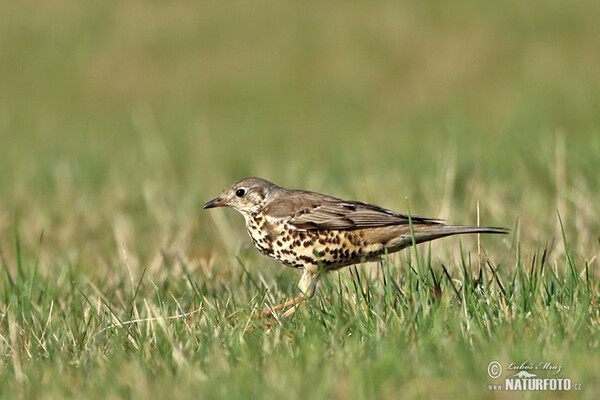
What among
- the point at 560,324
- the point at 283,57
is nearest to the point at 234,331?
the point at 560,324

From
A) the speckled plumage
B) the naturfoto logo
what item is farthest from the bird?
the naturfoto logo

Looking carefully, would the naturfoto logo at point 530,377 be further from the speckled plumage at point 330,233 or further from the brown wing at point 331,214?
the brown wing at point 331,214

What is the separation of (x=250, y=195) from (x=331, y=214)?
2.03 feet

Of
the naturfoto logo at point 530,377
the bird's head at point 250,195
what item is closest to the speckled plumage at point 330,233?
the bird's head at point 250,195

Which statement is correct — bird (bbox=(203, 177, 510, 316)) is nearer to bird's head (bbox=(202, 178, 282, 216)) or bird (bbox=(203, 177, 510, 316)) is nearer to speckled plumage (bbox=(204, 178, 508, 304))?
speckled plumage (bbox=(204, 178, 508, 304))

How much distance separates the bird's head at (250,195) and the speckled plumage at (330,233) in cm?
19

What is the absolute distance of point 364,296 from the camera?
190 inches

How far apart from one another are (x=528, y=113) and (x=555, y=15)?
603 cm

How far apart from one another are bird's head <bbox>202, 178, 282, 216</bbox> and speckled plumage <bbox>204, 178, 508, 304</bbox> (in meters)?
0.19

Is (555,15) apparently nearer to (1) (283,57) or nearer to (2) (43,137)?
(1) (283,57)

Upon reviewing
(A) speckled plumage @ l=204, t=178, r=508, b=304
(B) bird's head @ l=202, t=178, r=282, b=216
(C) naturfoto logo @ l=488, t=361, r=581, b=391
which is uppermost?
(B) bird's head @ l=202, t=178, r=282, b=216

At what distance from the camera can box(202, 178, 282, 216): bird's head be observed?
6.14 m

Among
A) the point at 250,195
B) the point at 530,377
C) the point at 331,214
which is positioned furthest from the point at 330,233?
the point at 530,377

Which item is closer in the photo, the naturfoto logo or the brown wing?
the naturfoto logo
